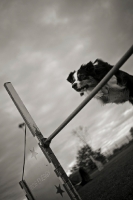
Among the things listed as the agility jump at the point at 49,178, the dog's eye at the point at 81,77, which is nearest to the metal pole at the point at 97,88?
the agility jump at the point at 49,178

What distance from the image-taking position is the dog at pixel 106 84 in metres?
4.07

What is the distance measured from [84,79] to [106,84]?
536mm

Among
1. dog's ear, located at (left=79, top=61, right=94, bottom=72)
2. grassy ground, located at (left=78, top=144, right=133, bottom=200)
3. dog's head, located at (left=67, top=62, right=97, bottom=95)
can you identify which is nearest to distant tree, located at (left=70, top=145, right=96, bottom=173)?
grassy ground, located at (left=78, top=144, right=133, bottom=200)

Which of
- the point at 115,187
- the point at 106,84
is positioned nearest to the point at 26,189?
the point at 106,84

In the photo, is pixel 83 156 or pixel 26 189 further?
pixel 83 156

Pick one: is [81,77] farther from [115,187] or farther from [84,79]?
[115,187]

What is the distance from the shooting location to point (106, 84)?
173 inches

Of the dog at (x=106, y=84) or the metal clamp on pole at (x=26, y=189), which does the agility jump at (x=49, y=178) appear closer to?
the metal clamp on pole at (x=26, y=189)

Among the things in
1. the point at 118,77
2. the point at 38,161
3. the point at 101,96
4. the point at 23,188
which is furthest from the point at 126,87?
the point at 23,188

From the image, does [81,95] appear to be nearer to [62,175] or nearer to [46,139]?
[46,139]

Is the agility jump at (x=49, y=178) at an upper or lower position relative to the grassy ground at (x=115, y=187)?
upper

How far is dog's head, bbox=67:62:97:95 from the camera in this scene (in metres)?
4.29

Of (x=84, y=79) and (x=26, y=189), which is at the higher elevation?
(x=84, y=79)

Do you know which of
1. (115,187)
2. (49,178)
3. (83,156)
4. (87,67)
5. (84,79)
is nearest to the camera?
(49,178)
